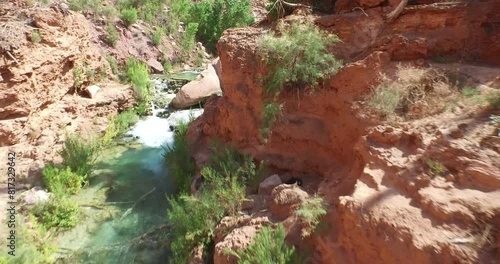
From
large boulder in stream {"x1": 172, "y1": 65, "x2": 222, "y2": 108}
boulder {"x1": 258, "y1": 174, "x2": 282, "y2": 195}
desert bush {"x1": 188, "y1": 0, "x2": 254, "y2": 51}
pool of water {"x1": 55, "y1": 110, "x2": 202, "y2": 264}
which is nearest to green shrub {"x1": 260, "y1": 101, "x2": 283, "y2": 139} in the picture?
boulder {"x1": 258, "y1": 174, "x2": 282, "y2": 195}

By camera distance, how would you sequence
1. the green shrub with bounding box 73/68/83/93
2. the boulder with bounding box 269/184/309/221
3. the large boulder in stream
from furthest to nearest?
1. the large boulder in stream
2. the green shrub with bounding box 73/68/83/93
3. the boulder with bounding box 269/184/309/221

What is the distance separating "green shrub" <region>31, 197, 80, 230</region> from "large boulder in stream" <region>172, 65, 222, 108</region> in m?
5.21

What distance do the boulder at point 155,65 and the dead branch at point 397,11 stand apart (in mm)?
11365

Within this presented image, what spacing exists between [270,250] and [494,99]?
273cm

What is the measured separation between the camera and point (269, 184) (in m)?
5.00

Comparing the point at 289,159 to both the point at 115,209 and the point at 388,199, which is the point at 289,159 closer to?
the point at 388,199

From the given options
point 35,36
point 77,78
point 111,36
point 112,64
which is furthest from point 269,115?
point 111,36

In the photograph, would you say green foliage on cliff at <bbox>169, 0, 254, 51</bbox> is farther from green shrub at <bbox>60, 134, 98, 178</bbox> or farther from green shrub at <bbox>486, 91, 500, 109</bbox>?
green shrub at <bbox>486, 91, 500, 109</bbox>

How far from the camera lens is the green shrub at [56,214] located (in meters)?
5.41

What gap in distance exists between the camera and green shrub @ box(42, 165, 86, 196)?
19.5 feet

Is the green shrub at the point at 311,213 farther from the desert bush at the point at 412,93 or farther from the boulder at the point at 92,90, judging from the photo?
the boulder at the point at 92,90

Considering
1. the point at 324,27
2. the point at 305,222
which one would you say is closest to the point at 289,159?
the point at 305,222

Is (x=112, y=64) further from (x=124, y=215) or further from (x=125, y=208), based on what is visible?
(x=124, y=215)

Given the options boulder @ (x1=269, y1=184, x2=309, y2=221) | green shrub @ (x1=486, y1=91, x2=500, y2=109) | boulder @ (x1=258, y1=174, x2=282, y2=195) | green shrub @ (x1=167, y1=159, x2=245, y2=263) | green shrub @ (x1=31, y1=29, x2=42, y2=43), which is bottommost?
green shrub @ (x1=167, y1=159, x2=245, y2=263)
